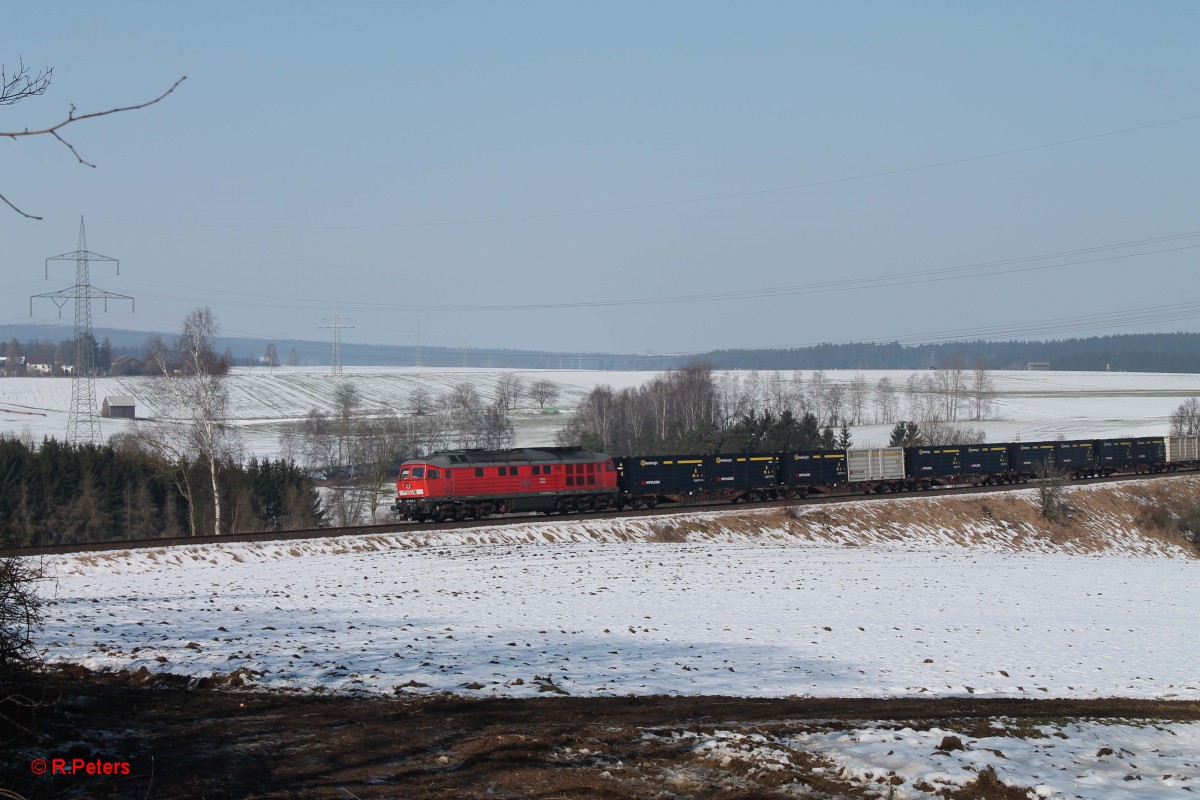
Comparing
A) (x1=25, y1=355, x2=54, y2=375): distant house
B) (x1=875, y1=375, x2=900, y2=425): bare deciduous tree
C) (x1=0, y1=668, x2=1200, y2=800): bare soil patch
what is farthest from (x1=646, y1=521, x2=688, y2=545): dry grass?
(x1=25, y1=355, x2=54, y2=375): distant house

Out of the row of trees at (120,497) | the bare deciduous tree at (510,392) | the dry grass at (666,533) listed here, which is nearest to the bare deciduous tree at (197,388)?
the row of trees at (120,497)

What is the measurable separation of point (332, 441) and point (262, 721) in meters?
84.8

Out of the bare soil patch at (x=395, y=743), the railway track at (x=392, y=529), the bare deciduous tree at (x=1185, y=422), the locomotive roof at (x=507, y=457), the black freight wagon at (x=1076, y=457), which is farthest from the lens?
the bare deciduous tree at (x=1185, y=422)

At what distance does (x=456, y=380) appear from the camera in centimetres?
16988

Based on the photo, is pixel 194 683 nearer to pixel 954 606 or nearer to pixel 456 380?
pixel 954 606

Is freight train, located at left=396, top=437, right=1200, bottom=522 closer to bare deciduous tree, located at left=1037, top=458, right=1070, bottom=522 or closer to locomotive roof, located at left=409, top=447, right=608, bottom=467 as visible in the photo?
locomotive roof, located at left=409, top=447, right=608, bottom=467

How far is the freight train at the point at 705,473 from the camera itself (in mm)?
43250

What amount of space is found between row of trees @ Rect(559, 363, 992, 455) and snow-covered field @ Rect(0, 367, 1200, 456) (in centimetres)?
539

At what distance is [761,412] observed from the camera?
420 ft

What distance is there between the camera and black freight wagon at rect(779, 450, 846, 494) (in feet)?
184

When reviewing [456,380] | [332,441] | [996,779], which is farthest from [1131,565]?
[456,380]

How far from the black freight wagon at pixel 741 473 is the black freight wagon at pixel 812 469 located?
0.79 metres

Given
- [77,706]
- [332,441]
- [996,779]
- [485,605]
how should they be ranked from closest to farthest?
[996,779] → [77,706] → [485,605] → [332,441]

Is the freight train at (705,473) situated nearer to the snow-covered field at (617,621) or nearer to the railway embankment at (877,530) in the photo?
the railway embankment at (877,530)
